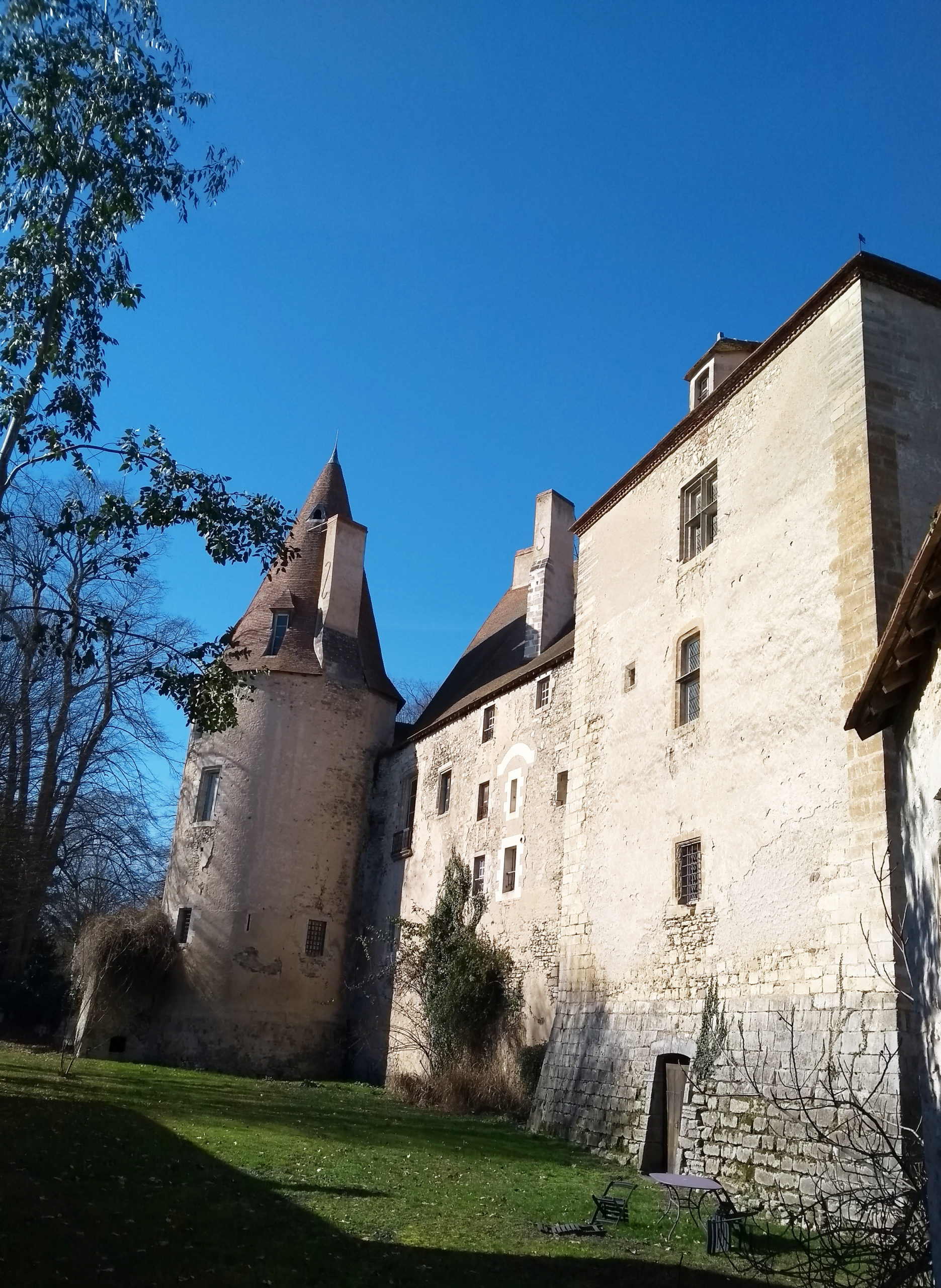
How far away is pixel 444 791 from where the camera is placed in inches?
907

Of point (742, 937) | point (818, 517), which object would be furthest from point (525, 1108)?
point (818, 517)

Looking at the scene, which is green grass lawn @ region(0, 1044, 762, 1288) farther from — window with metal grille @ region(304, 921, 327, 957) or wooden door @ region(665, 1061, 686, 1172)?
window with metal grille @ region(304, 921, 327, 957)

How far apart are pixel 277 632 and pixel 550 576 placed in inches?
295

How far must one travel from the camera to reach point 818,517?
38.5 ft

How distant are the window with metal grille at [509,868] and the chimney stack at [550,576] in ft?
14.6

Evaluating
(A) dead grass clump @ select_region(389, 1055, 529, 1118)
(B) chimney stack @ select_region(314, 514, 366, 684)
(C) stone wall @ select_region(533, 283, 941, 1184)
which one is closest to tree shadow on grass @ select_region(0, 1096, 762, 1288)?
(C) stone wall @ select_region(533, 283, 941, 1184)

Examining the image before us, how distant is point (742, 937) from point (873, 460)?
5.34 metres

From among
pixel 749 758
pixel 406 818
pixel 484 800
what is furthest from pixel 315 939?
pixel 749 758

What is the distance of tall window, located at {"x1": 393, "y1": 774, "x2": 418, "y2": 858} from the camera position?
78.3ft

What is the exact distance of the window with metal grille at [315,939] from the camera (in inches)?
942

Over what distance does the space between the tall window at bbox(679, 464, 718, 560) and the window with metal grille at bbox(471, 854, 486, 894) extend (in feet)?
27.7

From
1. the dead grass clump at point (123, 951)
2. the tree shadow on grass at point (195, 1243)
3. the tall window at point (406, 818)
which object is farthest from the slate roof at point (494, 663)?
the tree shadow on grass at point (195, 1243)

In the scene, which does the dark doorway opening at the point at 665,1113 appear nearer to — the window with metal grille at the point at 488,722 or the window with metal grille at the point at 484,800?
the window with metal grille at the point at 484,800

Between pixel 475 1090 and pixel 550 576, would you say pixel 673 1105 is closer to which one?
pixel 475 1090
